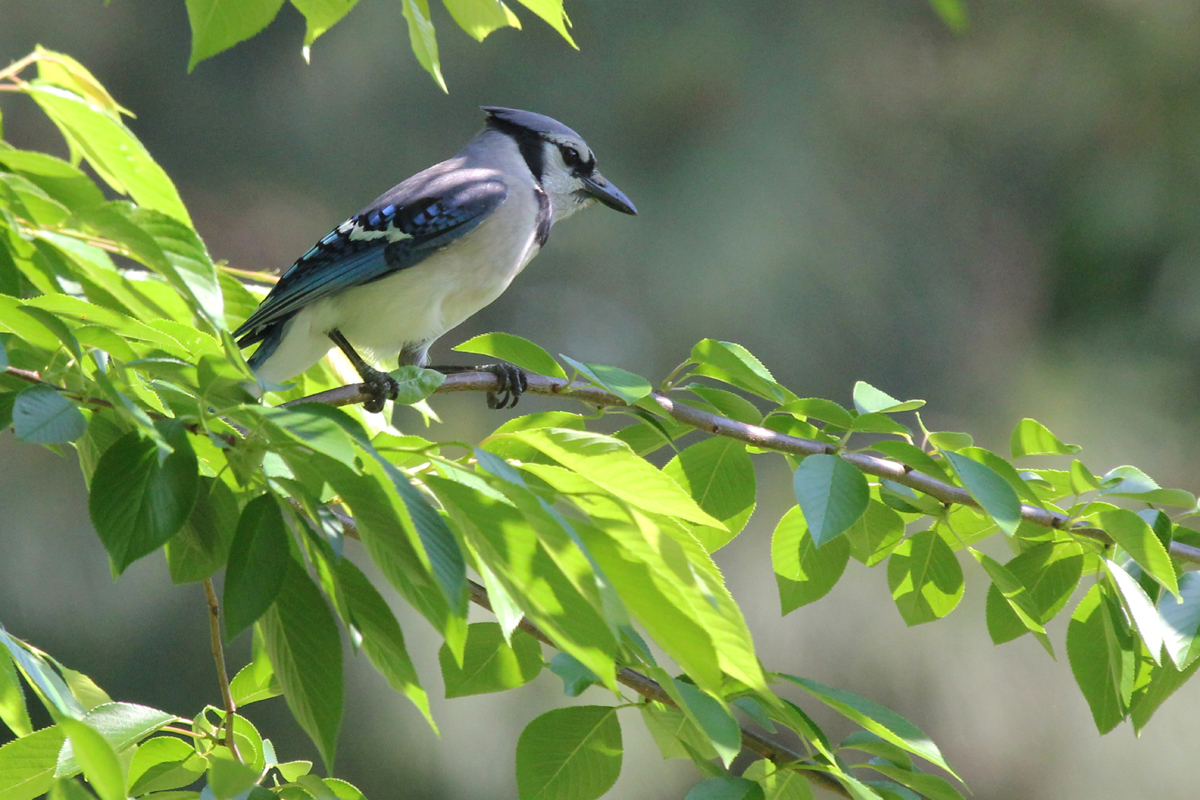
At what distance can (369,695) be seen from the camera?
244 centimetres

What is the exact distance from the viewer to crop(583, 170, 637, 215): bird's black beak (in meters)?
1.51

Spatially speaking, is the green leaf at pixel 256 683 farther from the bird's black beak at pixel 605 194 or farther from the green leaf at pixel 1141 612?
the bird's black beak at pixel 605 194

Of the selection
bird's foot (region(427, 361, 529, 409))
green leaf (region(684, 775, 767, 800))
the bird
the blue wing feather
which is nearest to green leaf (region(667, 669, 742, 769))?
green leaf (region(684, 775, 767, 800))

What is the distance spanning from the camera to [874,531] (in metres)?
0.76

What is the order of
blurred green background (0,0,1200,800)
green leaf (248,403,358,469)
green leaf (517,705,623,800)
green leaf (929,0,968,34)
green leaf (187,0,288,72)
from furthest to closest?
blurred green background (0,0,1200,800) → green leaf (517,705,623,800) → green leaf (187,0,288,72) → green leaf (248,403,358,469) → green leaf (929,0,968,34)

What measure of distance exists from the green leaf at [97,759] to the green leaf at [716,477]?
0.47 m

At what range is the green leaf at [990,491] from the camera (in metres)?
0.60

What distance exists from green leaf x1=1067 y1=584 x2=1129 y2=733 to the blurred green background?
5.49ft

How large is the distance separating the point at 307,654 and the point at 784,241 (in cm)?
252

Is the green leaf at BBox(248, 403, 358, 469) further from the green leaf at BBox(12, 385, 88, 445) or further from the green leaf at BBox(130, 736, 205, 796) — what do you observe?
the green leaf at BBox(130, 736, 205, 796)

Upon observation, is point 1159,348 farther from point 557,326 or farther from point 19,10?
point 19,10

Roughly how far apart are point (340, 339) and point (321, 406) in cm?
90

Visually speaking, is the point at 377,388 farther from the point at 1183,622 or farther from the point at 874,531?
the point at 1183,622

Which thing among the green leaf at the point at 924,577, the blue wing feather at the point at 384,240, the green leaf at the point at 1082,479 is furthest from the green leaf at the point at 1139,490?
the blue wing feather at the point at 384,240
